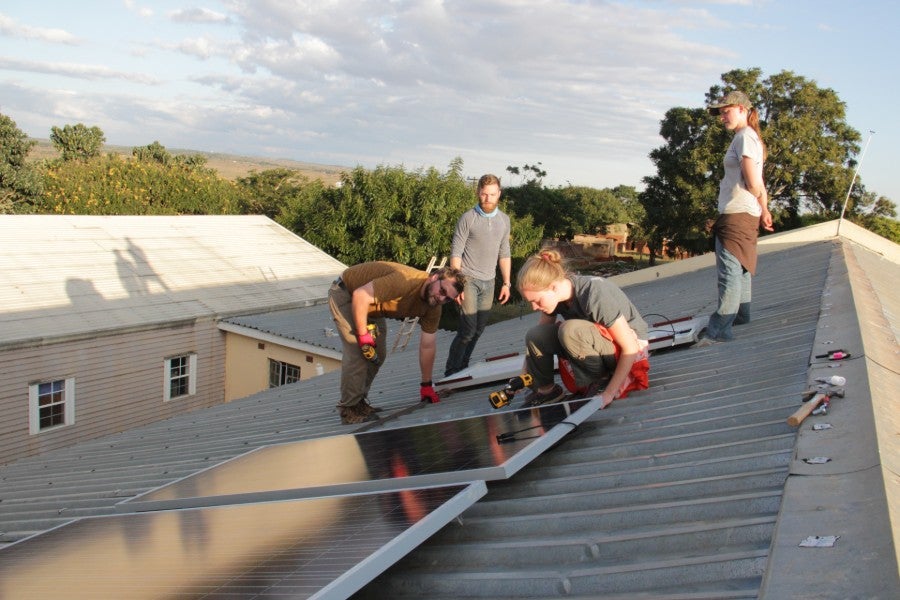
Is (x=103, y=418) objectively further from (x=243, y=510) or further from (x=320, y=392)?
(x=243, y=510)

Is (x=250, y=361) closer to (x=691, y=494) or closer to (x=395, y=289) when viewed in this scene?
(x=395, y=289)

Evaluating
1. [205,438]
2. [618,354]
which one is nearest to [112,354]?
[205,438]

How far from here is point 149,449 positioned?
9.07 metres

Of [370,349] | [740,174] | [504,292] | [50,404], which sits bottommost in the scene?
[50,404]

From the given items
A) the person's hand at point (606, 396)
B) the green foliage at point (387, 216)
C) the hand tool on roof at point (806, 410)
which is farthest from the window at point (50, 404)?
the green foliage at point (387, 216)

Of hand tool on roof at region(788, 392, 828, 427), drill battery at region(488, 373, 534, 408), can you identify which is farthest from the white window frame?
hand tool on roof at region(788, 392, 828, 427)

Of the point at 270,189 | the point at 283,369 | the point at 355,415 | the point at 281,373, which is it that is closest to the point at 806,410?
the point at 355,415

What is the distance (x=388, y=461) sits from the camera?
4.16 metres

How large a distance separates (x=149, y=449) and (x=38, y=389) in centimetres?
1132

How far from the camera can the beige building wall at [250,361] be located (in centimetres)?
2067

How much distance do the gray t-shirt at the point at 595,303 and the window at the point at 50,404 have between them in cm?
1681

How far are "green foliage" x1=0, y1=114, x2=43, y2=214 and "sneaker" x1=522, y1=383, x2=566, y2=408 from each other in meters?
45.3

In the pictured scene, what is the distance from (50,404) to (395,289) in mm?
15552

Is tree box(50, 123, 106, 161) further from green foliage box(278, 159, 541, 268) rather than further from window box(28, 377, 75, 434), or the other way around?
window box(28, 377, 75, 434)
